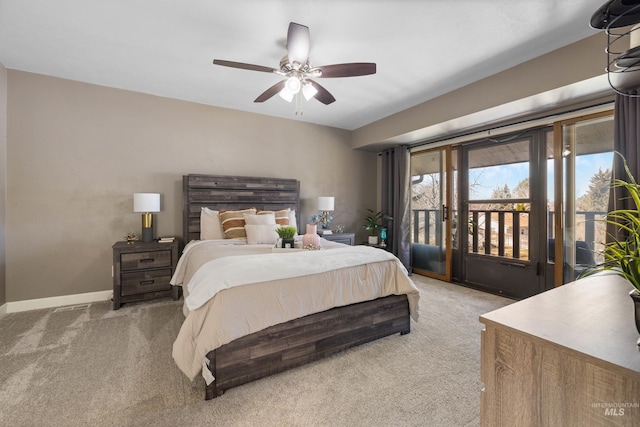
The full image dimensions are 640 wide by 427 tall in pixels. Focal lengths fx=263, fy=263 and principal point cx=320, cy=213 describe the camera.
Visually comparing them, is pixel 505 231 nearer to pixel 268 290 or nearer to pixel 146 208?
pixel 268 290

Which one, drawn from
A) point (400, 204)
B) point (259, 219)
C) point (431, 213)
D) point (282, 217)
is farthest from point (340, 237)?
point (431, 213)

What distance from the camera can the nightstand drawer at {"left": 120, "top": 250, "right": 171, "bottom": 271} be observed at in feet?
10.4

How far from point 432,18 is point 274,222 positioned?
2703mm

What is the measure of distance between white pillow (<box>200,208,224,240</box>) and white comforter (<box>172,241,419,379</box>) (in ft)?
3.28

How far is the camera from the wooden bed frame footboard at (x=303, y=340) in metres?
1.73

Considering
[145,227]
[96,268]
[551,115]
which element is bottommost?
[96,268]

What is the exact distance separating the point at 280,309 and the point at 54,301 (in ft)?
10.7

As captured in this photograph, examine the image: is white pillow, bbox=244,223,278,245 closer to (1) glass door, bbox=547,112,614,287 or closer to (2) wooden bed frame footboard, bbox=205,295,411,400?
(2) wooden bed frame footboard, bbox=205,295,411,400

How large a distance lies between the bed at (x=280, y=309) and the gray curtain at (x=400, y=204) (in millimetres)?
2449

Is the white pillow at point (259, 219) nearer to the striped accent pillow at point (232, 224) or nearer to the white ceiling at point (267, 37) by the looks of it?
the striped accent pillow at point (232, 224)

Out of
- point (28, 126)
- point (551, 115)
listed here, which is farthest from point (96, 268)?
point (551, 115)

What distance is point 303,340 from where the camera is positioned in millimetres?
2000

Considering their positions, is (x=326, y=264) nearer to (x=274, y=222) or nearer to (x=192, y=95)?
(x=274, y=222)

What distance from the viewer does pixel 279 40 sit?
96.5 inches
